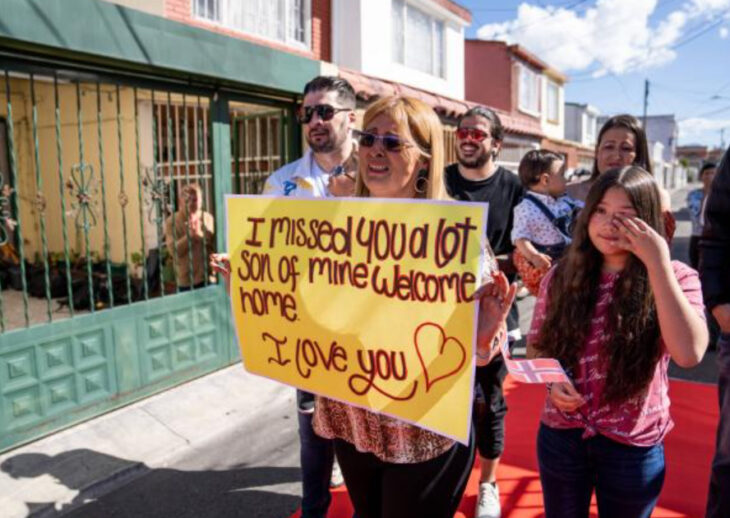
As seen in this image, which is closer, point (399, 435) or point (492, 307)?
point (492, 307)

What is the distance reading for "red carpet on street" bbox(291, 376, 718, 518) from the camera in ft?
9.52

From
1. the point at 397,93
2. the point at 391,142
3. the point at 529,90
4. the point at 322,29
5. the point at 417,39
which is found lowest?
the point at 391,142

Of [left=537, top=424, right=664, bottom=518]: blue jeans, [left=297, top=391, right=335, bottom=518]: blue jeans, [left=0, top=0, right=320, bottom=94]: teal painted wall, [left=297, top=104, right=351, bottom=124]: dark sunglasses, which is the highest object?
[left=0, top=0, right=320, bottom=94]: teal painted wall

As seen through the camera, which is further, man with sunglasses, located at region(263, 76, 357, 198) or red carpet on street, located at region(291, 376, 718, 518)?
red carpet on street, located at region(291, 376, 718, 518)

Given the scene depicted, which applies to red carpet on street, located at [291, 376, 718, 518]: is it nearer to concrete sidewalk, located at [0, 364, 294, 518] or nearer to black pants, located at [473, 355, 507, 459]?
black pants, located at [473, 355, 507, 459]

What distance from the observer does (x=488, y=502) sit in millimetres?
2781

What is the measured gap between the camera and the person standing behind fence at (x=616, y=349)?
1.66 metres

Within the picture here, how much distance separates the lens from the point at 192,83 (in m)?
4.74

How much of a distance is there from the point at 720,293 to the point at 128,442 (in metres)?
3.67

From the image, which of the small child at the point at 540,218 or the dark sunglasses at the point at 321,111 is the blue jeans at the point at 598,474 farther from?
the dark sunglasses at the point at 321,111

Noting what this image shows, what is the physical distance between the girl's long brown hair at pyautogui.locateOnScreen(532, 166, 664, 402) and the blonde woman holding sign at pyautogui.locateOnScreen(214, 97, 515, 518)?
10.6 inches

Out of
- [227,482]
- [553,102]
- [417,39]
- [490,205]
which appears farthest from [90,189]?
[553,102]

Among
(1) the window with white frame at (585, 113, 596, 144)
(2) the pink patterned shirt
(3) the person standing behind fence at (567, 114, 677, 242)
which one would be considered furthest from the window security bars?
(1) the window with white frame at (585, 113, 596, 144)

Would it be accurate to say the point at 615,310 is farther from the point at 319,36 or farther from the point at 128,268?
the point at 319,36
